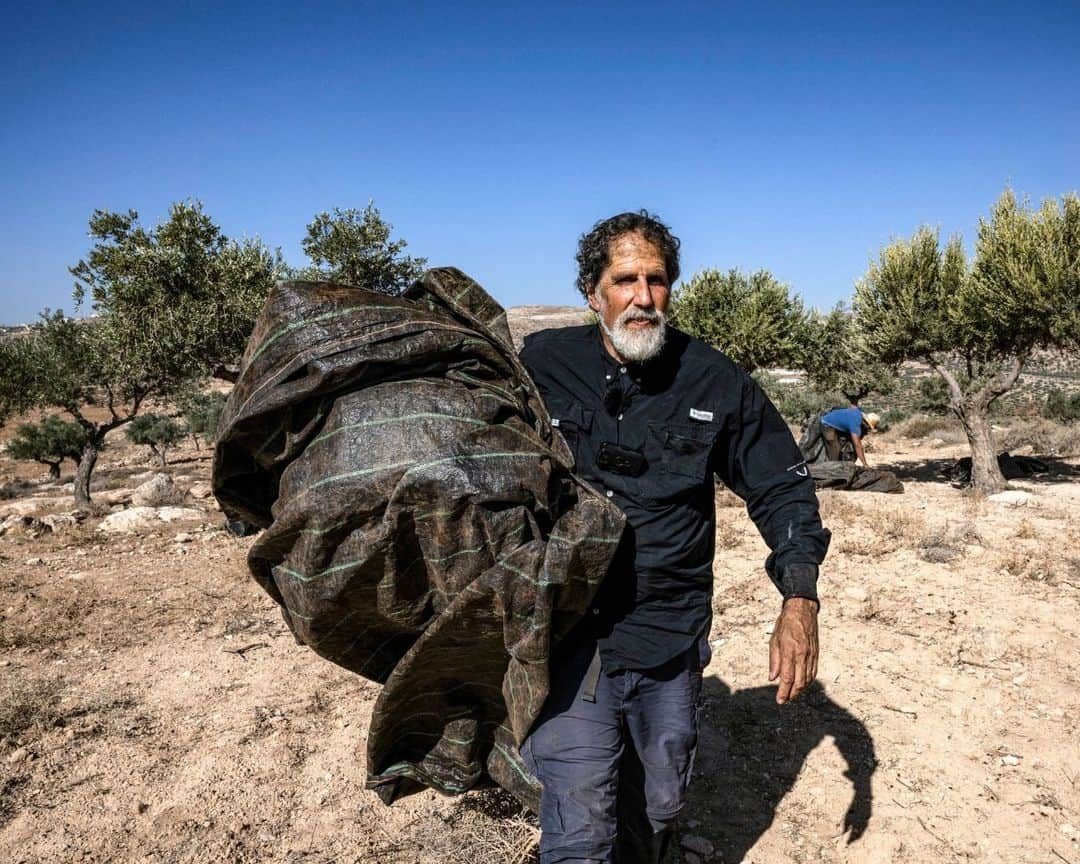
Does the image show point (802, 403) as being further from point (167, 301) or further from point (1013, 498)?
point (167, 301)

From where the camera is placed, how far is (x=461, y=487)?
1.77 m

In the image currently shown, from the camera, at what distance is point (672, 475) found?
8.00ft

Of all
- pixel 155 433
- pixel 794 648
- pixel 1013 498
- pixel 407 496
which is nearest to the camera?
pixel 407 496

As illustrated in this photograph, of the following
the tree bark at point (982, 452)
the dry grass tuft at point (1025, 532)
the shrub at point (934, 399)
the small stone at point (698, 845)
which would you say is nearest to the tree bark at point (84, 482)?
the small stone at point (698, 845)

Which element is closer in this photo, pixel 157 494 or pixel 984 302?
pixel 984 302

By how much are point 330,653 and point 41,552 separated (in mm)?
9283

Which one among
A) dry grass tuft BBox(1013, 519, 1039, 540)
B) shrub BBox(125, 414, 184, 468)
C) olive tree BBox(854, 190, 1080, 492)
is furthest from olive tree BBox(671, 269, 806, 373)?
shrub BBox(125, 414, 184, 468)

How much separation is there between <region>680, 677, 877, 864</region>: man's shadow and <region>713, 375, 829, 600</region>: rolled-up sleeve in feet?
5.25

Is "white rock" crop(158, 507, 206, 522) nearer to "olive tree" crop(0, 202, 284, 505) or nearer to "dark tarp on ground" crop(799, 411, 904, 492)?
"olive tree" crop(0, 202, 284, 505)

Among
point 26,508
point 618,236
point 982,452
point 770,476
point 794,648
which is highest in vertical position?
point 618,236

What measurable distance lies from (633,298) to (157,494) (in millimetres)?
13478

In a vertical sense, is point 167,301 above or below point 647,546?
above

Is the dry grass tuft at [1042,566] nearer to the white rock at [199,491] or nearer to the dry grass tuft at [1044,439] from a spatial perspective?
the dry grass tuft at [1044,439]

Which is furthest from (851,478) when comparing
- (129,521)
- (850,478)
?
(129,521)
